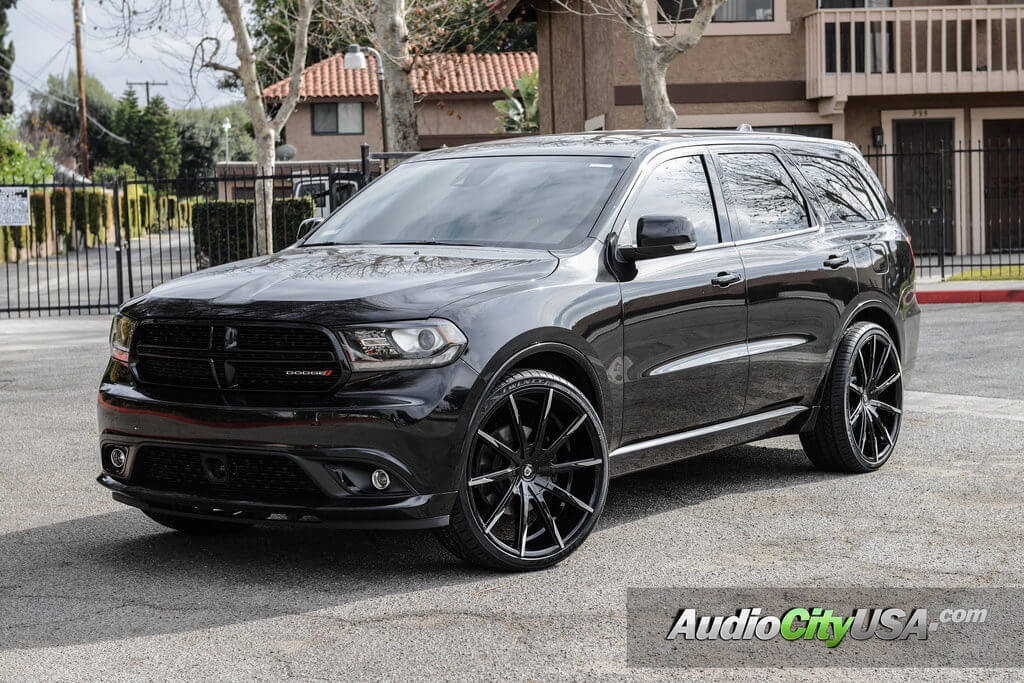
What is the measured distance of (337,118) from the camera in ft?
180

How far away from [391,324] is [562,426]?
0.92 m

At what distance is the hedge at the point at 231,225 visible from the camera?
27.8m

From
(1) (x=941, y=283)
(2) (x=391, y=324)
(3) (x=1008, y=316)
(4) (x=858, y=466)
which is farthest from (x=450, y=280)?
(1) (x=941, y=283)

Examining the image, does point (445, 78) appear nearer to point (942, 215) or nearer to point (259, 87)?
point (259, 87)

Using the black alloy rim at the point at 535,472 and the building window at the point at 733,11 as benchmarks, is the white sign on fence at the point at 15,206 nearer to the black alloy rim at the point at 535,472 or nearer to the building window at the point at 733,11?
the building window at the point at 733,11

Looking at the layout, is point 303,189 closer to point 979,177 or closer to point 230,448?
point 979,177

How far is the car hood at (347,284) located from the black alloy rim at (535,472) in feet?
1.63

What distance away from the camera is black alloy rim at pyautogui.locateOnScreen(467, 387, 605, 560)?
530cm

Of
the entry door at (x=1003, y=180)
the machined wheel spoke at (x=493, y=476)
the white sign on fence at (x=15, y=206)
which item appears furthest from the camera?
the entry door at (x=1003, y=180)

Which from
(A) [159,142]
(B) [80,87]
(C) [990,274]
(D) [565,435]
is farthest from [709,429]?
(A) [159,142]

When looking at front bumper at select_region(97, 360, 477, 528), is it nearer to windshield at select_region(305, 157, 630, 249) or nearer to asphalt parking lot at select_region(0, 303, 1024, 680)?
asphalt parking lot at select_region(0, 303, 1024, 680)

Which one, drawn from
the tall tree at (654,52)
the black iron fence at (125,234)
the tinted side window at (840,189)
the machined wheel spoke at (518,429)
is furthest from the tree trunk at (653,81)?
the machined wheel spoke at (518,429)

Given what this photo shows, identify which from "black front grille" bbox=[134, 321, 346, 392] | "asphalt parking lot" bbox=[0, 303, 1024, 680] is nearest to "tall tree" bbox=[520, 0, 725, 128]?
"asphalt parking lot" bbox=[0, 303, 1024, 680]

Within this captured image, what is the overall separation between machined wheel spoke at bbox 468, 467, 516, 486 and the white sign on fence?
16684mm
